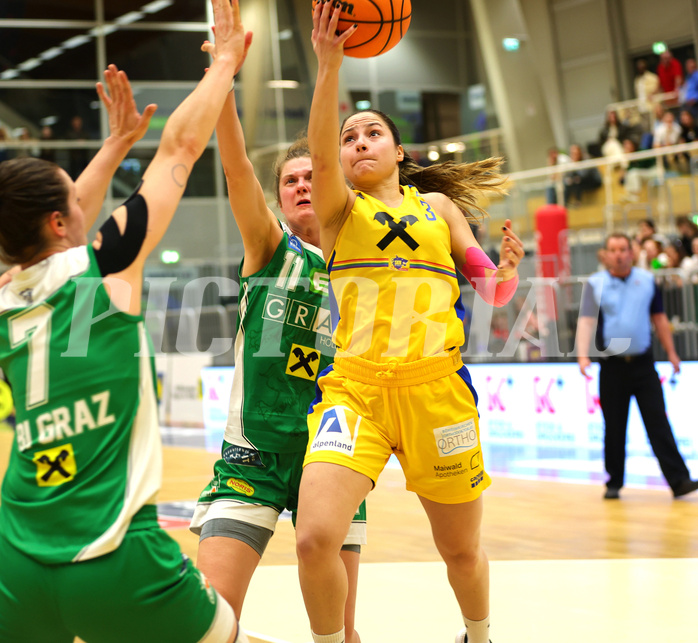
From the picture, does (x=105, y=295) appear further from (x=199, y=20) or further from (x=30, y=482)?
(x=199, y=20)

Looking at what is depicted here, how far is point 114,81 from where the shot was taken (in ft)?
7.75

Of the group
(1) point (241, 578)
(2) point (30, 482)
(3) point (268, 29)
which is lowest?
(1) point (241, 578)

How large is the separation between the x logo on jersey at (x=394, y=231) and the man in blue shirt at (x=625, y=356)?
493cm

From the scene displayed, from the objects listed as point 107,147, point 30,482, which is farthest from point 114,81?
point 30,482

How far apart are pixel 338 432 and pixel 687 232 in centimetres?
1009

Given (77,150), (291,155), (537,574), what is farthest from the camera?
(77,150)

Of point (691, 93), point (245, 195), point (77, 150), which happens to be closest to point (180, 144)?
point (245, 195)

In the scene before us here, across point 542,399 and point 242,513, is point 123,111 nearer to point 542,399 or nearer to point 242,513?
point 242,513

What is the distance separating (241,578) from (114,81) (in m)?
1.57

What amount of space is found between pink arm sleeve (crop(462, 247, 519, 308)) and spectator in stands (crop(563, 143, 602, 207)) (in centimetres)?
1117

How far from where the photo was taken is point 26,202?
6.49 ft

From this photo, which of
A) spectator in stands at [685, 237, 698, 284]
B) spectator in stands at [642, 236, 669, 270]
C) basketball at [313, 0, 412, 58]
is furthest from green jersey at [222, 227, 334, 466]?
spectator in stands at [642, 236, 669, 270]

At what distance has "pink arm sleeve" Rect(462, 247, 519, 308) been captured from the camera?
3334 mm

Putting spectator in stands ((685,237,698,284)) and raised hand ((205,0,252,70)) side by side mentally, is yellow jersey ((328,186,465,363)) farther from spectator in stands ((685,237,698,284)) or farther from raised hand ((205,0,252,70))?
spectator in stands ((685,237,698,284))
